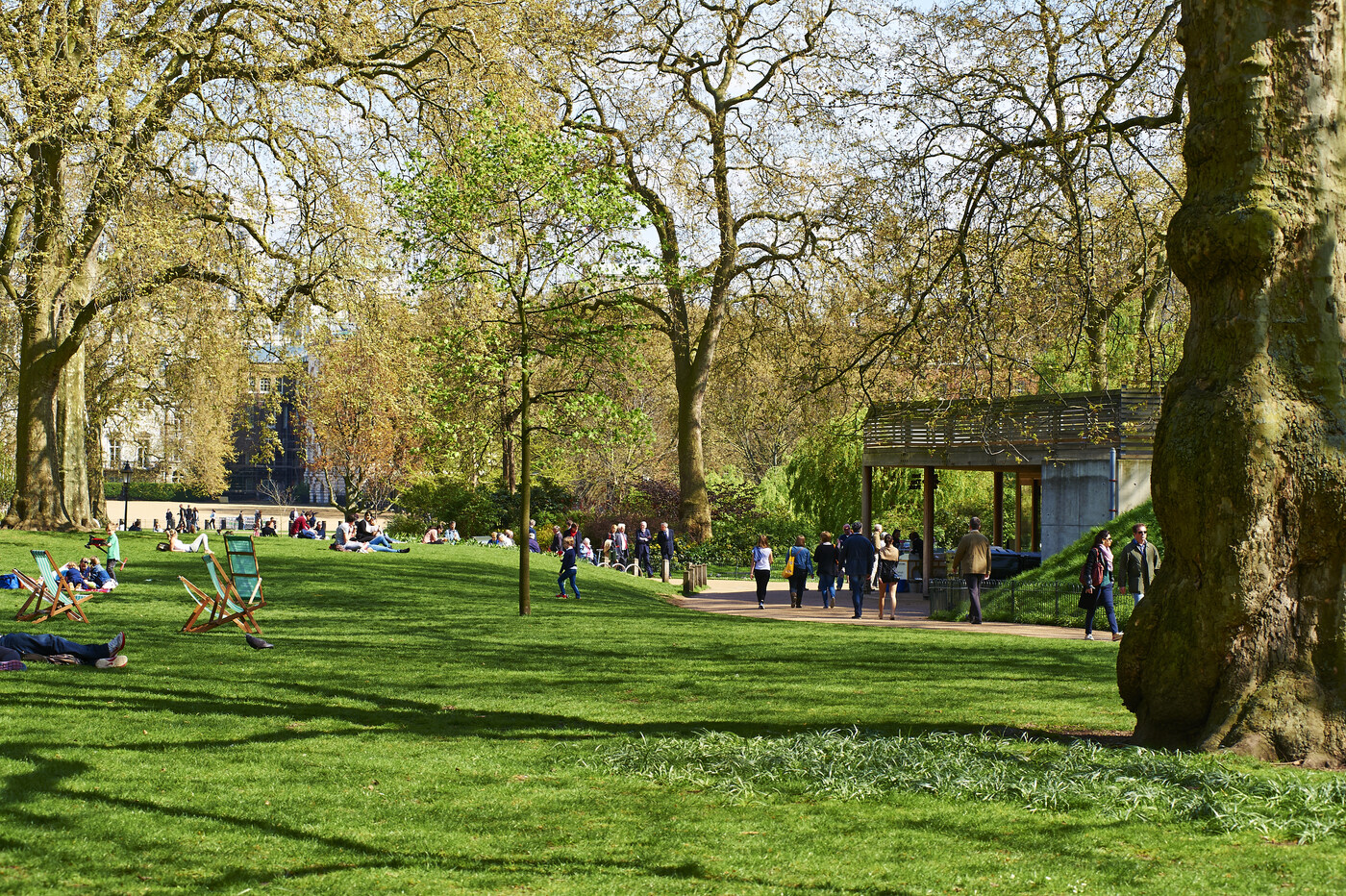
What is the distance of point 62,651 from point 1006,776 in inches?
325

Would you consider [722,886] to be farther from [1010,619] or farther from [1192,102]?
[1010,619]

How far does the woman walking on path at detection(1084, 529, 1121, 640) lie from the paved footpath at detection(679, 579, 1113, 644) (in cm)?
43

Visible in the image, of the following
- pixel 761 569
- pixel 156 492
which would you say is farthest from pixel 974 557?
pixel 156 492

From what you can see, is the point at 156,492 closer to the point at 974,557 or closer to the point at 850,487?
the point at 850,487

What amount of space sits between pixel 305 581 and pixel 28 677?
1064cm

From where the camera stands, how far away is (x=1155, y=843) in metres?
5.66

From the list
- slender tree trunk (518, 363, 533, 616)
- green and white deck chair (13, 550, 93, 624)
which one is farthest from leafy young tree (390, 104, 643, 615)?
green and white deck chair (13, 550, 93, 624)

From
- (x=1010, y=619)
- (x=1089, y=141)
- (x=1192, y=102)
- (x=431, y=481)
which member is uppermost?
(x=1089, y=141)

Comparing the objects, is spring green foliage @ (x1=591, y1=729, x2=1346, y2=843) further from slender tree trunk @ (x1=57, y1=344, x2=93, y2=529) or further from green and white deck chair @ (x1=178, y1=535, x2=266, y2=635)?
slender tree trunk @ (x1=57, y1=344, x2=93, y2=529)

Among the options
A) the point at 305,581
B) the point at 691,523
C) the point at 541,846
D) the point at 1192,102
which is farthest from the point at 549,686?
the point at 691,523

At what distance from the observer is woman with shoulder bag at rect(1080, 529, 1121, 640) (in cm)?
1672

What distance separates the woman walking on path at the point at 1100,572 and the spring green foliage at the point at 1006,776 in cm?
933

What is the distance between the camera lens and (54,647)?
10336 mm

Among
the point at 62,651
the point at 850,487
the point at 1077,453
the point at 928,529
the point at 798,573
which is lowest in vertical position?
the point at 798,573
